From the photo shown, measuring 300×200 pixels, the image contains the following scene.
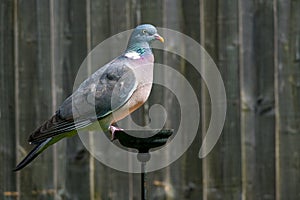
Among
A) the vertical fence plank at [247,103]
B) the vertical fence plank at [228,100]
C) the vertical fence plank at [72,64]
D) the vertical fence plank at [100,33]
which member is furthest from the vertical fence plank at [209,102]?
the vertical fence plank at [72,64]

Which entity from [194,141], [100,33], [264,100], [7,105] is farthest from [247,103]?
[7,105]

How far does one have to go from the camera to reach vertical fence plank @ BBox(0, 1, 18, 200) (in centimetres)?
379

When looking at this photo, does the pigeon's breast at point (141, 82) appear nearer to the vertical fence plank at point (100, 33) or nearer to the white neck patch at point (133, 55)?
the white neck patch at point (133, 55)

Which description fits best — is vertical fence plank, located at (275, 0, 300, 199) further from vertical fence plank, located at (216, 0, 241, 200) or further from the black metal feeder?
the black metal feeder

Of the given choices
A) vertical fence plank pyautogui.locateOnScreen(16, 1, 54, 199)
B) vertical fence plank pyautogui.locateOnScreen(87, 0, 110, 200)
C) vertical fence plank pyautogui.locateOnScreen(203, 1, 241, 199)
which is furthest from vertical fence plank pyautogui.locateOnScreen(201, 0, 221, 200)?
vertical fence plank pyautogui.locateOnScreen(16, 1, 54, 199)

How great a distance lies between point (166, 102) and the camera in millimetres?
3773

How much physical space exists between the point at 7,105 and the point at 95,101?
1047mm

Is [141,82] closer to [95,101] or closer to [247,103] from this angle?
[95,101]

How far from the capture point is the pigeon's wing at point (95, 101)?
2.84 m

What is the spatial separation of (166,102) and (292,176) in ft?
2.49

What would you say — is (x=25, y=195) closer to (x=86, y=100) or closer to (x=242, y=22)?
(x=86, y=100)

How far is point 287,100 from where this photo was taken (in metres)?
3.82

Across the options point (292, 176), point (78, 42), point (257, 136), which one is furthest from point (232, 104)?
point (78, 42)

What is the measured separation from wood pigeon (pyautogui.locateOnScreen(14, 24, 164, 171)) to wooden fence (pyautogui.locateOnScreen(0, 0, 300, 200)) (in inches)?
34.7
